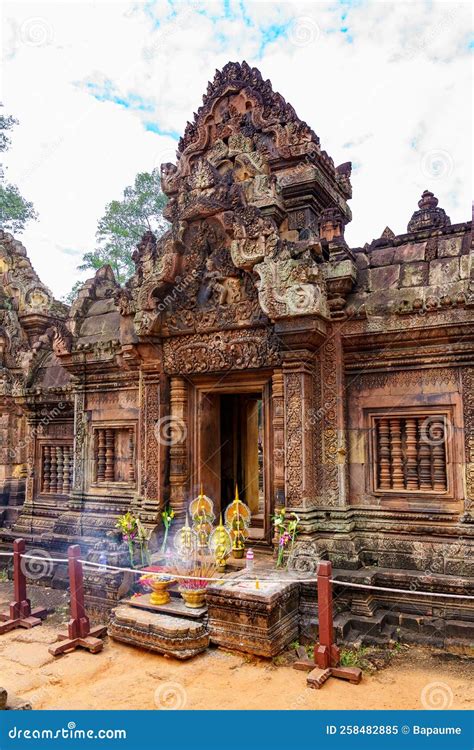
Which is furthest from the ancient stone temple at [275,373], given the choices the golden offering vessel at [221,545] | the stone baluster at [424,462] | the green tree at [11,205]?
the green tree at [11,205]

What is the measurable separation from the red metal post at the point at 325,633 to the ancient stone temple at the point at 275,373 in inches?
36.0

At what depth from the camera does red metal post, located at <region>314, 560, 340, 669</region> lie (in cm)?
552

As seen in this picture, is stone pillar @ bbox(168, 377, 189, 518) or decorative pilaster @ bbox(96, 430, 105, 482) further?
decorative pilaster @ bbox(96, 430, 105, 482)

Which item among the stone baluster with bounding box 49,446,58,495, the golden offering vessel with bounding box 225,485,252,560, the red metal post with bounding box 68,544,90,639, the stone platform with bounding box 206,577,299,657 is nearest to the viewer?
the stone platform with bounding box 206,577,299,657

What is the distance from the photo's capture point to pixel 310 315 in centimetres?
705

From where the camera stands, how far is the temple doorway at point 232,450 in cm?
848

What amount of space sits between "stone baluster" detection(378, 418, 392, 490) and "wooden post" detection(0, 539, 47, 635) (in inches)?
197

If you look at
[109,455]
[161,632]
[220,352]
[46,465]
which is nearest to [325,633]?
[161,632]

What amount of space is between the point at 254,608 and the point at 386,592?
5.82 ft

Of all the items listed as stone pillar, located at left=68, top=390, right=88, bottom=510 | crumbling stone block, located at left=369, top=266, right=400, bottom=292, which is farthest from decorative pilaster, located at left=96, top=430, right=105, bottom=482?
crumbling stone block, located at left=369, top=266, right=400, bottom=292

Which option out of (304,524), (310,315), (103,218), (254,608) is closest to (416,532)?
(304,524)

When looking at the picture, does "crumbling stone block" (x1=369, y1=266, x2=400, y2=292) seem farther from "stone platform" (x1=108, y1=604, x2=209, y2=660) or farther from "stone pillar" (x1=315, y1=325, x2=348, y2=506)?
"stone platform" (x1=108, y1=604, x2=209, y2=660)

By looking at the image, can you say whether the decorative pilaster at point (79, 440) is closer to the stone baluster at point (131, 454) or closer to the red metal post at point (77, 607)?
the stone baluster at point (131, 454)

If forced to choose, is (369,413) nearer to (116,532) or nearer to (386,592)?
(386,592)
